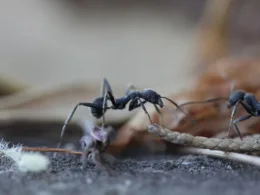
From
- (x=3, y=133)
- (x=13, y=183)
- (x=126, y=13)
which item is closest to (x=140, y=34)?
(x=126, y=13)

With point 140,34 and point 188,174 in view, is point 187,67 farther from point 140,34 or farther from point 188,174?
point 188,174

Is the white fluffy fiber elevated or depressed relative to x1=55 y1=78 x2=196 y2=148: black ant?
depressed

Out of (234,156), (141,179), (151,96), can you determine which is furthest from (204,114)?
(141,179)

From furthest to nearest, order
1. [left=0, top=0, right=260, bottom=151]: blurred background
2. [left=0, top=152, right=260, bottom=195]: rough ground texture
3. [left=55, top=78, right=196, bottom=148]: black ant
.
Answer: [left=0, top=0, right=260, bottom=151]: blurred background
[left=55, top=78, right=196, bottom=148]: black ant
[left=0, top=152, right=260, bottom=195]: rough ground texture

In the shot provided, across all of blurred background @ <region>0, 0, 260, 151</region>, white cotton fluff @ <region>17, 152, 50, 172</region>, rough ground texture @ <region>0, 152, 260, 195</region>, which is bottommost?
rough ground texture @ <region>0, 152, 260, 195</region>

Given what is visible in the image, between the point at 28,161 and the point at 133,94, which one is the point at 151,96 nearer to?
the point at 133,94

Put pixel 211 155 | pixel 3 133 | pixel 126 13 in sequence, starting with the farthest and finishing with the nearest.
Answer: pixel 126 13 → pixel 3 133 → pixel 211 155

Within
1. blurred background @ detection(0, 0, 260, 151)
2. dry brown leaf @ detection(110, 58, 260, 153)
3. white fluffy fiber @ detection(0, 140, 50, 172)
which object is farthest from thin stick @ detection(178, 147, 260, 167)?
blurred background @ detection(0, 0, 260, 151)

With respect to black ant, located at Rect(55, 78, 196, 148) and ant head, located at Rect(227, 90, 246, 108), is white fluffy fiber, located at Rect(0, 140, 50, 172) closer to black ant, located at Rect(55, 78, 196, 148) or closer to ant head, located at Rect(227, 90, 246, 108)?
black ant, located at Rect(55, 78, 196, 148)
